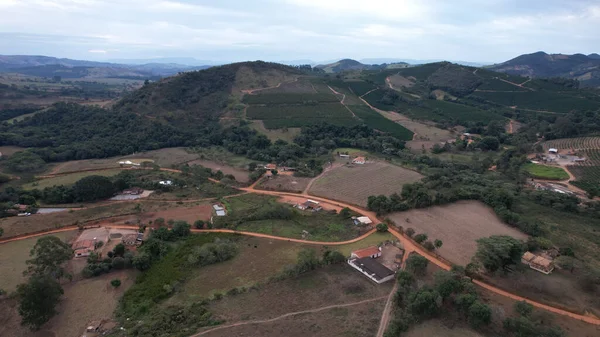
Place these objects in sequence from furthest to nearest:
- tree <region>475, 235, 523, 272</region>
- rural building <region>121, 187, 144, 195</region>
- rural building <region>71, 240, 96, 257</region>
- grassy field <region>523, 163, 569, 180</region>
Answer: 1. grassy field <region>523, 163, 569, 180</region>
2. rural building <region>121, 187, 144, 195</region>
3. rural building <region>71, 240, 96, 257</region>
4. tree <region>475, 235, 523, 272</region>

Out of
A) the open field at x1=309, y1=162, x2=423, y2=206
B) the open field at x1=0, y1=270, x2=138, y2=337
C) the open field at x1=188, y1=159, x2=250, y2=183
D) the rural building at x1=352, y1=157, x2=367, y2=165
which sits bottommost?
the open field at x1=0, y1=270, x2=138, y2=337

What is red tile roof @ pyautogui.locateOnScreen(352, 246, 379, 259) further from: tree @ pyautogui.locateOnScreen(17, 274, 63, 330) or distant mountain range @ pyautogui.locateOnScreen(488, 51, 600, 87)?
distant mountain range @ pyautogui.locateOnScreen(488, 51, 600, 87)

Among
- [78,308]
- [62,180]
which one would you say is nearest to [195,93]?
[62,180]

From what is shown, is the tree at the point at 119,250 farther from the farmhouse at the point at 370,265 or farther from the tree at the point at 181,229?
the farmhouse at the point at 370,265

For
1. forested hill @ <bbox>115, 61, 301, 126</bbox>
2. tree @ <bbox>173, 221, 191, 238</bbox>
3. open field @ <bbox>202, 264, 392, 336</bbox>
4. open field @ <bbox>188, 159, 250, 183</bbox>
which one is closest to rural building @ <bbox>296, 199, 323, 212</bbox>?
open field @ <bbox>188, 159, 250, 183</bbox>

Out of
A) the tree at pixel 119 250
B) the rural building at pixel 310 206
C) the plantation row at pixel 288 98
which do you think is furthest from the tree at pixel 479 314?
the plantation row at pixel 288 98

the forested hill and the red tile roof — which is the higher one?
the forested hill

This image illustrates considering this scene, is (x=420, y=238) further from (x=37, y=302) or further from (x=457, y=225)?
(x=37, y=302)

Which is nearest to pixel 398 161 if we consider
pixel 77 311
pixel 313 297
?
pixel 313 297

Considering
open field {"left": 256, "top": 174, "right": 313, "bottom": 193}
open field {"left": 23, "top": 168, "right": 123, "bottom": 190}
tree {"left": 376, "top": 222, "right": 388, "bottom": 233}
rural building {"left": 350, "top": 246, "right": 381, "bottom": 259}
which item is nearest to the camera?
rural building {"left": 350, "top": 246, "right": 381, "bottom": 259}
